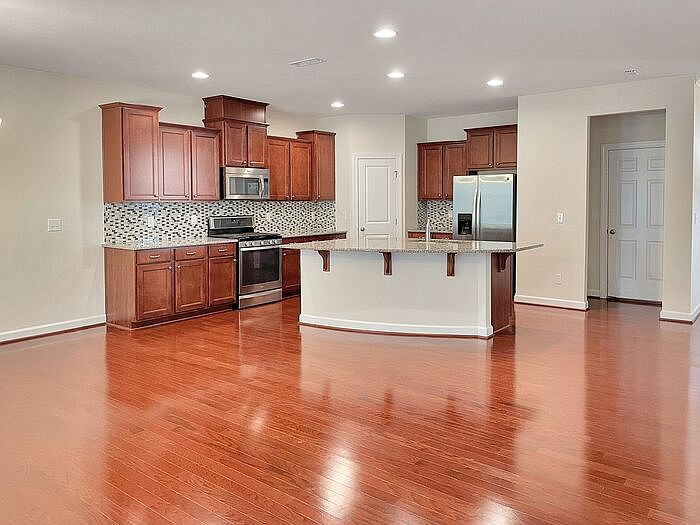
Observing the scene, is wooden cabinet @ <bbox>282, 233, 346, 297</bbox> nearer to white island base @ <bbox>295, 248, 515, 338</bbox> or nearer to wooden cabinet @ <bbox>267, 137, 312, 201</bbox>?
wooden cabinet @ <bbox>267, 137, 312, 201</bbox>

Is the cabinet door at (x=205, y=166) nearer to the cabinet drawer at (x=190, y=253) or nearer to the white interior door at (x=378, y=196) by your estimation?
the cabinet drawer at (x=190, y=253)

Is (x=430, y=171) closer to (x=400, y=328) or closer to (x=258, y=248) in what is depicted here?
(x=258, y=248)

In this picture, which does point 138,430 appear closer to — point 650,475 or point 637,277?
point 650,475

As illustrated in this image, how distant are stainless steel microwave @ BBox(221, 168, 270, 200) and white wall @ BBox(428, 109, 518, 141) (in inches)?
119

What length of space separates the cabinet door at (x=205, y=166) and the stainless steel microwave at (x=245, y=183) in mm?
107

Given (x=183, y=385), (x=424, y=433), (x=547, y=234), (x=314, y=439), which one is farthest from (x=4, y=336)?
(x=547, y=234)

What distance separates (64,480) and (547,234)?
627 centimetres

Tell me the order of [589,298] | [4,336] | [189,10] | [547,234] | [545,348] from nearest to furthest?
1. [189,10]
2. [545,348]
3. [4,336]
4. [547,234]
5. [589,298]

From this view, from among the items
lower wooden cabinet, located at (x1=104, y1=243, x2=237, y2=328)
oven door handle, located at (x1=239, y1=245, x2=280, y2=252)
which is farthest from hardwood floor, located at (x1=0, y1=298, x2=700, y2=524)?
oven door handle, located at (x1=239, y1=245, x2=280, y2=252)

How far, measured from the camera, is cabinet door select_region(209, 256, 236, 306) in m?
7.30

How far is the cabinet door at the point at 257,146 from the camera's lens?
8055mm

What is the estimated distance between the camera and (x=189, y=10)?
425 cm

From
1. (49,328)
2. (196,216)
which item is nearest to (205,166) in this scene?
(196,216)

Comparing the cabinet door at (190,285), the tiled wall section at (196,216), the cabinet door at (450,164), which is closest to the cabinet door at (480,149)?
the cabinet door at (450,164)
